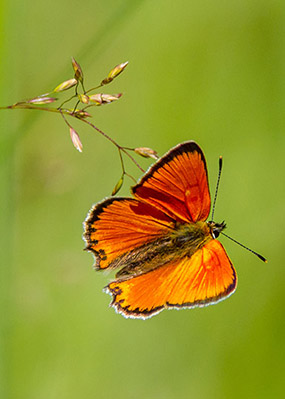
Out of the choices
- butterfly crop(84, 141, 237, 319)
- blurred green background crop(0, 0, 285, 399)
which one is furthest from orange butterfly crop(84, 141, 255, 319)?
blurred green background crop(0, 0, 285, 399)

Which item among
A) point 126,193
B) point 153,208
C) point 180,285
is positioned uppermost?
point 126,193

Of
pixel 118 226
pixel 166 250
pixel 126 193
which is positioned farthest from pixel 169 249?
pixel 126 193

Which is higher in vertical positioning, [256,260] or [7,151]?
[7,151]

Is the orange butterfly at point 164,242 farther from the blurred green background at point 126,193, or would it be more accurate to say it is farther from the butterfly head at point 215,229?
the blurred green background at point 126,193

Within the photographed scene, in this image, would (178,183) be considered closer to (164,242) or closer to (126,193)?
(164,242)

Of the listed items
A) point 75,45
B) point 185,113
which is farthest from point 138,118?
point 75,45

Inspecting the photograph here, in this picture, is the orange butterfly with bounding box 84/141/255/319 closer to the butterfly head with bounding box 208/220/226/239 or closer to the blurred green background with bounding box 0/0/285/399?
the butterfly head with bounding box 208/220/226/239

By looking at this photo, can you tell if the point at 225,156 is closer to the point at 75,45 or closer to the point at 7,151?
the point at 75,45
